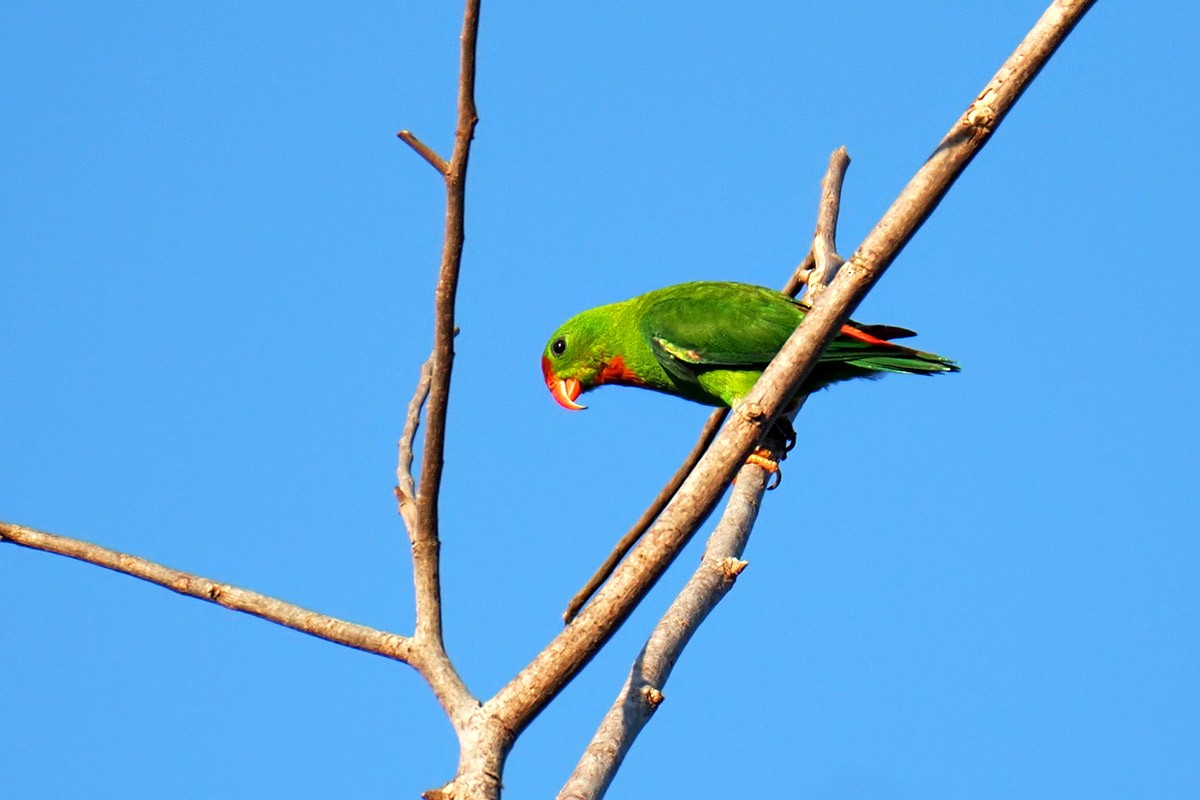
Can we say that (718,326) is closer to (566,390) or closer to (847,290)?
(566,390)

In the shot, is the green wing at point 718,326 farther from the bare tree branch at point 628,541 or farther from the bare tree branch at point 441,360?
the bare tree branch at point 441,360

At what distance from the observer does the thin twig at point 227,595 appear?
3.32 metres

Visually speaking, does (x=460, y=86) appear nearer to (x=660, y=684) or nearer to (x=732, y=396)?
(x=660, y=684)

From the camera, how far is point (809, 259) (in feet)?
23.9

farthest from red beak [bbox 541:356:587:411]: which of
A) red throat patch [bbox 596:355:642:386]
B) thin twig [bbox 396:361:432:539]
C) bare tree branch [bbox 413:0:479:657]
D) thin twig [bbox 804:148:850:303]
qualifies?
bare tree branch [bbox 413:0:479:657]

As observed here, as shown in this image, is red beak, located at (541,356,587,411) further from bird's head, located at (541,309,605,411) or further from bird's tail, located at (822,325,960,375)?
bird's tail, located at (822,325,960,375)

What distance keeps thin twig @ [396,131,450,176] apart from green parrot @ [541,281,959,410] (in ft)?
13.5

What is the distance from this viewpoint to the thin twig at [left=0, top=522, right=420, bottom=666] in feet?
10.9

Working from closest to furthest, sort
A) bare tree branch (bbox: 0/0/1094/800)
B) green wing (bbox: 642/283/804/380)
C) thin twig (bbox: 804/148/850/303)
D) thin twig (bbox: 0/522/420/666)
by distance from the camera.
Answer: bare tree branch (bbox: 0/0/1094/800)
thin twig (bbox: 0/522/420/666)
thin twig (bbox: 804/148/850/303)
green wing (bbox: 642/283/804/380)

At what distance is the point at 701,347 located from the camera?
7.56 m

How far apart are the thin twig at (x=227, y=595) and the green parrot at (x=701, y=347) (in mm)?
3956

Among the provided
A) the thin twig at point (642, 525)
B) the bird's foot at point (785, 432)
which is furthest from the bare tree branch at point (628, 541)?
the bird's foot at point (785, 432)

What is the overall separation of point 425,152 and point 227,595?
1.44 meters

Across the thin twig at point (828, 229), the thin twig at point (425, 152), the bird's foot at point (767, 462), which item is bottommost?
the thin twig at point (425, 152)
